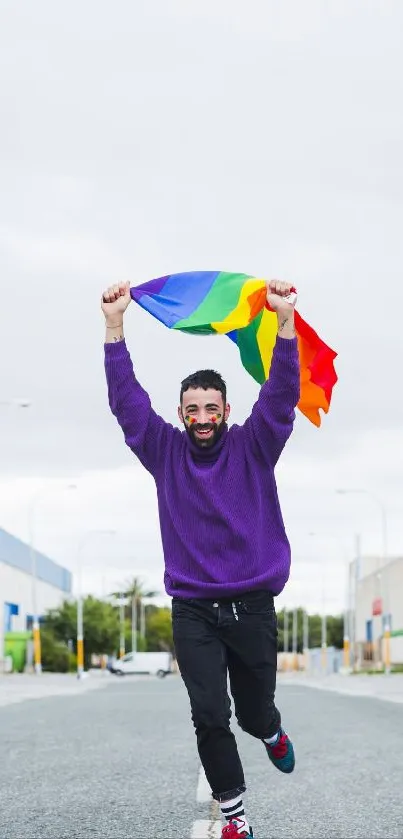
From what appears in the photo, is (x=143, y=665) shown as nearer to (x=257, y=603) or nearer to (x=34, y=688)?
(x=34, y=688)

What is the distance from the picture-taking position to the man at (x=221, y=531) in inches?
217

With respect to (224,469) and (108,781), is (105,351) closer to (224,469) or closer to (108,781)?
(224,469)

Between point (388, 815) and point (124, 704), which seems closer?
point (388, 815)

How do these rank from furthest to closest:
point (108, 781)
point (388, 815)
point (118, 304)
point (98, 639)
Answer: point (98, 639) < point (108, 781) < point (388, 815) < point (118, 304)

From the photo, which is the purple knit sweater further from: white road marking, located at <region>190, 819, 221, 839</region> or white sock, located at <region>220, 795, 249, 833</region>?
white road marking, located at <region>190, 819, 221, 839</region>

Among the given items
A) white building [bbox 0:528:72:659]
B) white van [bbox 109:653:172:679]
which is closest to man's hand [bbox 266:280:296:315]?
white building [bbox 0:528:72:659]

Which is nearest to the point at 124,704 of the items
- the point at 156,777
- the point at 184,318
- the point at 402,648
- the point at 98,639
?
the point at 156,777

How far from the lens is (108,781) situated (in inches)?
376

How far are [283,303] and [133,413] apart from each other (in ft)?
2.67

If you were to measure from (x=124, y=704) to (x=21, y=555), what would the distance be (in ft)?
193

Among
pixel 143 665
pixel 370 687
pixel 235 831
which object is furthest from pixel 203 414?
pixel 143 665

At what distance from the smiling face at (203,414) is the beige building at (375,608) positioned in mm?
55313

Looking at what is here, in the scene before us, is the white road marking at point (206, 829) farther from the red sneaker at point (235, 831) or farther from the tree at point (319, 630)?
the tree at point (319, 630)

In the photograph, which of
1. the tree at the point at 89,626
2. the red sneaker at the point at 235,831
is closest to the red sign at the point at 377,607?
the tree at the point at 89,626
